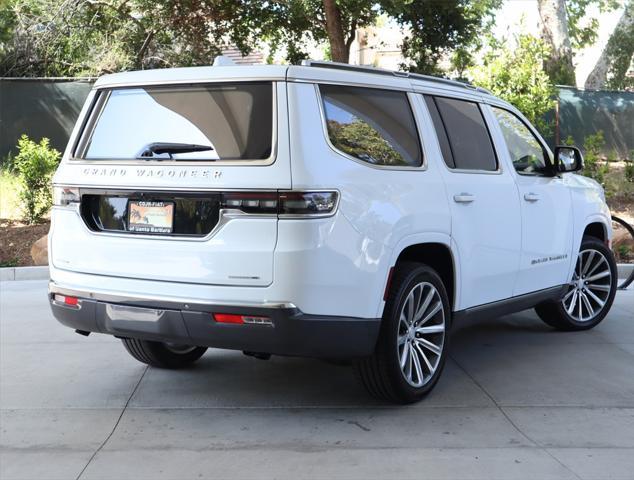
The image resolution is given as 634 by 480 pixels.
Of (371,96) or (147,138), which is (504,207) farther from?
(147,138)

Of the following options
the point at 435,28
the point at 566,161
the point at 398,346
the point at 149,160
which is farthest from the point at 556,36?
the point at 149,160

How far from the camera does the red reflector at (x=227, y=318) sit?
176 inches

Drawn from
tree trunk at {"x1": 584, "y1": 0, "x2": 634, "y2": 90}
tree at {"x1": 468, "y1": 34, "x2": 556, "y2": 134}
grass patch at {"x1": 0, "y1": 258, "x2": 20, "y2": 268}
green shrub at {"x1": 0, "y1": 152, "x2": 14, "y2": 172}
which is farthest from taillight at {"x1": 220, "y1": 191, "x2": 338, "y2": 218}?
tree trunk at {"x1": 584, "y1": 0, "x2": 634, "y2": 90}

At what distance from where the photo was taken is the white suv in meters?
4.44

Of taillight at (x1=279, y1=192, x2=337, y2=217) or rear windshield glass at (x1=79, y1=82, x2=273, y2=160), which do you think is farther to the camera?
rear windshield glass at (x1=79, y1=82, x2=273, y2=160)

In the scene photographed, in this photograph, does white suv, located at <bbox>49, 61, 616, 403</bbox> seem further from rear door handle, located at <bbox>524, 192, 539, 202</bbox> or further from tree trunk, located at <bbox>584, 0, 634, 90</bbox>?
tree trunk, located at <bbox>584, 0, 634, 90</bbox>

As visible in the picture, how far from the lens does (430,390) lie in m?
5.38

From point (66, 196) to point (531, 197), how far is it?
3.26 meters

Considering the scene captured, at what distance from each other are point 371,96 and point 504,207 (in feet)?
4.72

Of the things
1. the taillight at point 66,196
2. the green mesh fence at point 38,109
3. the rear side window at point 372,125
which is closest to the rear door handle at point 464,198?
the rear side window at point 372,125

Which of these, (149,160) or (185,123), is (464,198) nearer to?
(185,123)

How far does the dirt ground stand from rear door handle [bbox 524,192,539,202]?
23.6 ft

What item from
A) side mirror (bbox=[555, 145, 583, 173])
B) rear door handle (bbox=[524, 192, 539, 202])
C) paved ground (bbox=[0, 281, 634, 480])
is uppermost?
side mirror (bbox=[555, 145, 583, 173])

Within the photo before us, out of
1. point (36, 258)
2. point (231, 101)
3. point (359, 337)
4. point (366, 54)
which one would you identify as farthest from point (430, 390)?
point (366, 54)
